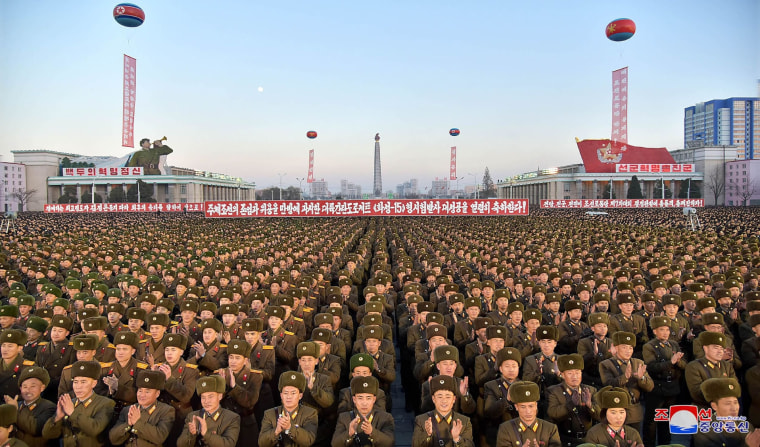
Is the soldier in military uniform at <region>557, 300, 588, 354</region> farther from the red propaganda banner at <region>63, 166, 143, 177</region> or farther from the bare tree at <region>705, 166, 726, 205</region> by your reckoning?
the bare tree at <region>705, 166, 726, 205</region>

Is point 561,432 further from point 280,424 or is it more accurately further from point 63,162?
point 63,162

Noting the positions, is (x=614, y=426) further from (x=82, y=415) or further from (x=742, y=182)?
(x=742, y=182)

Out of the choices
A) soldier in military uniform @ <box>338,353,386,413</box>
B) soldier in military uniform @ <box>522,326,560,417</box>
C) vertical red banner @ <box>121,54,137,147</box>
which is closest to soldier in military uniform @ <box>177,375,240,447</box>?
soldier in military uniform @ <box>338,353,386,413</box>

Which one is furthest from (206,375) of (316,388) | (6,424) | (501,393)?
(501,393)

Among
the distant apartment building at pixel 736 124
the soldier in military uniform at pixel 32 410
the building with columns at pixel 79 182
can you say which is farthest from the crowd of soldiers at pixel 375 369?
the distant apartment building at pixel 736 124

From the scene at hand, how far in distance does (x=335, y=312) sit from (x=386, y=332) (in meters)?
0.77

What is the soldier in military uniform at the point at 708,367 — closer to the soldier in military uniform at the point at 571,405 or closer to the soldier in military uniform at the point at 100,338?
the soldier in military uniform at the point at 571,405

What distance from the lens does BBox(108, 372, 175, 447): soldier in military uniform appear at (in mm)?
4461

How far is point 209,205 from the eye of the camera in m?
37.0

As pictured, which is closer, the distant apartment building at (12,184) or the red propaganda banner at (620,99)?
the red propaganda banner at (620,99)

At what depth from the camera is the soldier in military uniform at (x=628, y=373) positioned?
511 centimetres

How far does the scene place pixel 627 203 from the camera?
57781 mm

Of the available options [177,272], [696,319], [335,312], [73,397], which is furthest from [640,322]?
[177,272]

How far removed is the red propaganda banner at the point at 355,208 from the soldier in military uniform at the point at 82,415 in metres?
31.9
